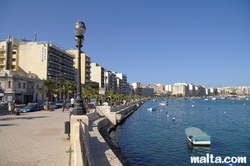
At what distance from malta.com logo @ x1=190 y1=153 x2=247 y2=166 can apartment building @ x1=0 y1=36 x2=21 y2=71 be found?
206 feet

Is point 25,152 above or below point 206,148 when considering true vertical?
above

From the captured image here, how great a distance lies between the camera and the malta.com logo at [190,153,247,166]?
1672 cm

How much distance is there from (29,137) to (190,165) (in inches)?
451

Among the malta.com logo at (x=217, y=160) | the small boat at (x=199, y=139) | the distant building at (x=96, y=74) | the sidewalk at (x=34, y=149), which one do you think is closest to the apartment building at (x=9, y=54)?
the distant building at (x=96, y=74)

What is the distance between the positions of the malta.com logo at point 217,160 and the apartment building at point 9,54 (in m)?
62.8

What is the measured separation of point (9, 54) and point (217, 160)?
66484 millimetres

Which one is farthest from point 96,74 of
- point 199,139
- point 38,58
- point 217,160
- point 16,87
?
point 217,160

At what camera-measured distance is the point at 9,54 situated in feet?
216

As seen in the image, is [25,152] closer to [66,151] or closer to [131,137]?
[66,151]

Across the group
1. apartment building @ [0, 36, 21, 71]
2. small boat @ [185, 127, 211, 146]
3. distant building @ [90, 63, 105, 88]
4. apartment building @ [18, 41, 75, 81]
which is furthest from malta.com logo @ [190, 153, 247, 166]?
distant building @ [90, 63, 105, 88]

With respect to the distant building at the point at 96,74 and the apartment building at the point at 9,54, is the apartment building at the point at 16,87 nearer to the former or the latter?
the apartment building at the point at 9,54

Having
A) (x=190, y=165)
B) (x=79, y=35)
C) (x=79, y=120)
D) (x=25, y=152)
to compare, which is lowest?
(x=190, y=165)

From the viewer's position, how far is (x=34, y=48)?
6681 centimetres

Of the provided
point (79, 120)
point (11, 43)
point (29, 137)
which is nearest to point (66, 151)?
point (79, 120)
